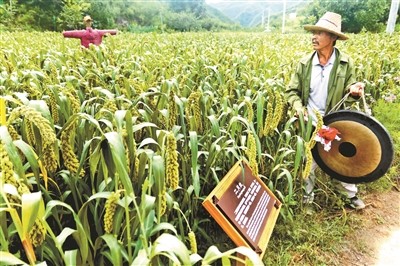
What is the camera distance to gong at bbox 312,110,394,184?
2.55 metres

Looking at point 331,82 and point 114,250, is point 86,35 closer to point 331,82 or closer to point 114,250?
point 331,82

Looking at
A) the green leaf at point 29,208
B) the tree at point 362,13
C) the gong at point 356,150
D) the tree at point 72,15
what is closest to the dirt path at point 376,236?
the gong at point 356,150

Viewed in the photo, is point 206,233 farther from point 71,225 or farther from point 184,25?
point 184,25

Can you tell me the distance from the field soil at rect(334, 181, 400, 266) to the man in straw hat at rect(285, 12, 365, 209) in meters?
0.49

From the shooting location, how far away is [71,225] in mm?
1834

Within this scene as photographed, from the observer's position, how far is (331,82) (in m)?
2.88

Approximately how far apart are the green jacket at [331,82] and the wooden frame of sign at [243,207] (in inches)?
34.2

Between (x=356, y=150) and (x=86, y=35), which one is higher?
(x=86, y=35)

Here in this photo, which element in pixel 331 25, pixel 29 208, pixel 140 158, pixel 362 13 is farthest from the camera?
pixel 362 13

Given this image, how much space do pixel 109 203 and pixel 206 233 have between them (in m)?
1.45

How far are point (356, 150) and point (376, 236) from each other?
758mm

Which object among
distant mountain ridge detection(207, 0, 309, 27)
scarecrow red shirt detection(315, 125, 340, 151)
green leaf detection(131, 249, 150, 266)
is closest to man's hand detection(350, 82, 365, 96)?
scarecrow red shirt detection(315, 125, 340, 151)

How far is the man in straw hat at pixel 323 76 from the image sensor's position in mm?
2840

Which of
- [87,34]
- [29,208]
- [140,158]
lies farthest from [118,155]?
[87,34]
